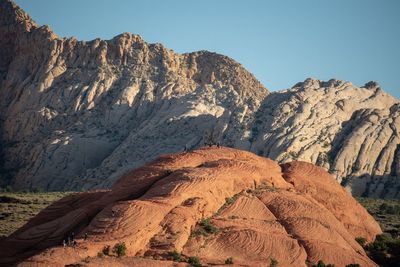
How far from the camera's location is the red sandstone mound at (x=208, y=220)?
4178cm

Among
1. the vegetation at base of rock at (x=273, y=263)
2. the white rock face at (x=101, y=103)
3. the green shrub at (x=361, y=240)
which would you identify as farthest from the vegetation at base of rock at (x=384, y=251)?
the white rock face at (x=101, y=103)

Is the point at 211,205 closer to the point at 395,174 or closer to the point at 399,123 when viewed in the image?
the point at 395,174

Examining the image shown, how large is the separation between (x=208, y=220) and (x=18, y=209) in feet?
143

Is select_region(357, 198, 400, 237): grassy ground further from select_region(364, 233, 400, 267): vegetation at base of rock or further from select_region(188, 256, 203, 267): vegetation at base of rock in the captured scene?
select_region(188, 256, 203, 267): vegetation at base of rock

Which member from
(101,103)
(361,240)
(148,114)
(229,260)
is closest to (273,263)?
(229,260)

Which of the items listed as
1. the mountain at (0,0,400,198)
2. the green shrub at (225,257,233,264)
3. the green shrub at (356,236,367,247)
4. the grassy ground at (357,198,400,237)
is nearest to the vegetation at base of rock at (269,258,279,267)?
the green shrub at (225,257,233,264)

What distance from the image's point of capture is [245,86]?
161 metres

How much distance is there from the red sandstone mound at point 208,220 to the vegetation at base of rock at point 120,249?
389 millimetres

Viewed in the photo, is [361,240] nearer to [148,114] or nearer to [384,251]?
[384,251]

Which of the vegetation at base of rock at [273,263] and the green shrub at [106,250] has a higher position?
the vegetation at base of rock at [273,263]

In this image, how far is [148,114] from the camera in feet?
472

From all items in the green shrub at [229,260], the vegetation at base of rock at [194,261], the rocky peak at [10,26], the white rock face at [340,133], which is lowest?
the vegetation at base of rock at [194,261]

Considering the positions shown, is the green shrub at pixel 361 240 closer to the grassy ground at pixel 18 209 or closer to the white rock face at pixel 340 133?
the grassy ground at pixel 18 209

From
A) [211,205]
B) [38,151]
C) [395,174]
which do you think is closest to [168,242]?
[211,205]
